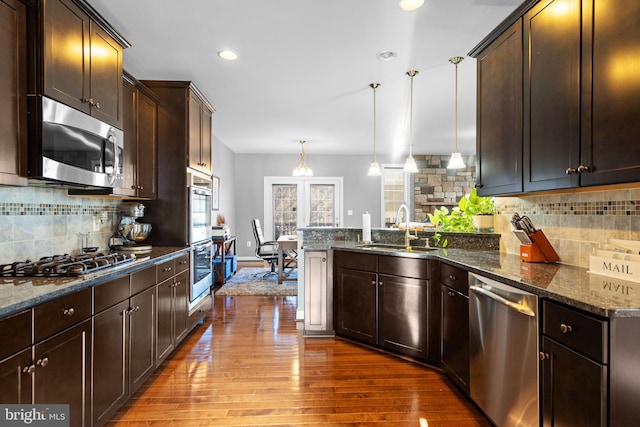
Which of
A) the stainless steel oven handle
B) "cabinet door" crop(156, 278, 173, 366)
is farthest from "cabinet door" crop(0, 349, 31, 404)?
the stainless steel oven handle

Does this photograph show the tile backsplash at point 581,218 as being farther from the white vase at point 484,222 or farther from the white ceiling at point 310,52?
the white ceiling at point 310,52

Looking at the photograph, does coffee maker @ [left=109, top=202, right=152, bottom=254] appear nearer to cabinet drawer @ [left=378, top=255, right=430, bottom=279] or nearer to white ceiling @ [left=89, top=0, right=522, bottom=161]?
white ceiling @ [left=89, top=0, right=522, bottom=161]

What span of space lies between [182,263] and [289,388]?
1.45 metres

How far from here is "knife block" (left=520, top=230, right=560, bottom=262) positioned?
82.2 inches

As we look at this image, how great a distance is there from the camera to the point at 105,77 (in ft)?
6.98

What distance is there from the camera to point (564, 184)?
168cm

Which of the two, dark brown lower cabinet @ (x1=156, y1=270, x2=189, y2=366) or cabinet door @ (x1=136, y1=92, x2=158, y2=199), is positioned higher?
cabinet door @ (x1=136, y1=92, x2=158, y2=199)

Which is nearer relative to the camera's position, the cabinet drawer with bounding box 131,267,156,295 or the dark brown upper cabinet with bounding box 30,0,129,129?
the dark brown upper cabinet with bounding box 30,0,129,129

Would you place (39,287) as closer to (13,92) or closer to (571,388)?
(13,92)

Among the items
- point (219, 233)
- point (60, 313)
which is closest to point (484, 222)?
point (60, 313)

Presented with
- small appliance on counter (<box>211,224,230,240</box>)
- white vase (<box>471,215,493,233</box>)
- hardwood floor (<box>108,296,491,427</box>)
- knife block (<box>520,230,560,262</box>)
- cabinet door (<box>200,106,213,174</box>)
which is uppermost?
cabinet door (<box>200,106,213,174</box>)

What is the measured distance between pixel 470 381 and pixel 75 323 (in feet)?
7.19

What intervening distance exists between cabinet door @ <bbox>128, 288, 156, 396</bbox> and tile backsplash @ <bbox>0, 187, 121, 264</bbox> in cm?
68

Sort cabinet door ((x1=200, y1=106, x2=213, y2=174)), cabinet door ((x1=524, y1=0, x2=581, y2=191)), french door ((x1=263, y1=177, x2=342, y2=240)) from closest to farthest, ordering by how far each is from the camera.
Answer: cabinet door ((x1=524, y1=0, x2=581, y2=191)) < cabinet door ((x1=200, y1=106, x2=213, y2=174)) < french door ((x1=263, y1=177, x2=342, y2=240))
